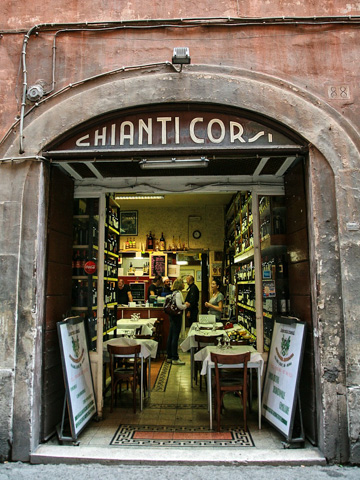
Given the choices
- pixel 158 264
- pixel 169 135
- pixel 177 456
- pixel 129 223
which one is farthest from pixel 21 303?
pixel 129 223

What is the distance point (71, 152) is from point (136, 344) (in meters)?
2.94

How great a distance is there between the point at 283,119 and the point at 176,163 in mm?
1242

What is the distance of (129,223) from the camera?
1262 cm

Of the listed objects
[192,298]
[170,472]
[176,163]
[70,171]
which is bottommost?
[170,472]

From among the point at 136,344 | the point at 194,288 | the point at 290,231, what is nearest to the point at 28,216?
the point at 136,344

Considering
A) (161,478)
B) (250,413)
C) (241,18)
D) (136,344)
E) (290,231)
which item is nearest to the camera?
(161,478)

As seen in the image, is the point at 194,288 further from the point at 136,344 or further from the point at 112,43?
the point at 112,43

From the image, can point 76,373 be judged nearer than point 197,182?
Yes

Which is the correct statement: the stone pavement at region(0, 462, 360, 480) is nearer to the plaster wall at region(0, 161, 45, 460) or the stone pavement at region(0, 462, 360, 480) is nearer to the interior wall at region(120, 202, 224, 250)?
the plaster wall at region(0, 161, 45, 460)

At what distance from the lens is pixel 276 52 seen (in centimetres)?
426

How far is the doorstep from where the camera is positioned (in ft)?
11.8

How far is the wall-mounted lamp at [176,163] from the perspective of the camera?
160 inches

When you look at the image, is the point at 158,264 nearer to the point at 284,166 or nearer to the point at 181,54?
the point at 284,166

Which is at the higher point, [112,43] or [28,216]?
[112,43]
